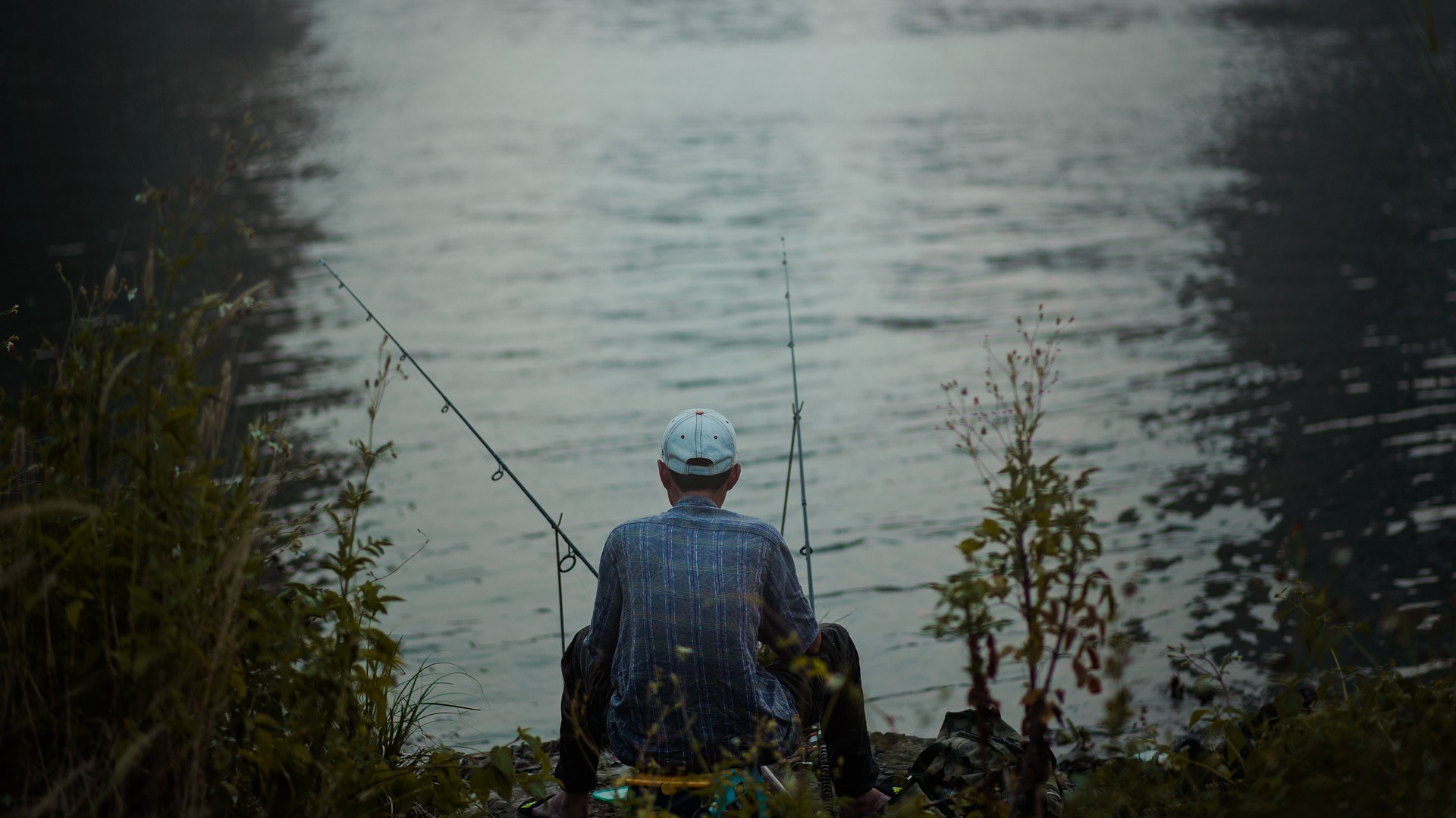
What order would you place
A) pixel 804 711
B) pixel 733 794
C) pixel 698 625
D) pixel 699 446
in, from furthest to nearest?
pixel 804 711 < pixel 699 446 < pixel 698 625 < pixel 733 794

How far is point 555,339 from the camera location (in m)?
12.8

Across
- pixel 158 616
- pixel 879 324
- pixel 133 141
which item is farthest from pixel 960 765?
pixel 133 141

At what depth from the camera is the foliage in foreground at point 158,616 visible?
2.65 metres

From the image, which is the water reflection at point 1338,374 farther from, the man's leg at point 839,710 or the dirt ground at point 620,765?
the dirt ground at point 620,765

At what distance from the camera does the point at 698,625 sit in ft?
11.1

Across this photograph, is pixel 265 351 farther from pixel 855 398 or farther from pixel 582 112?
pixel 582 112

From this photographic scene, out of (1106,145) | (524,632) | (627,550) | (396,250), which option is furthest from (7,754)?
(1106,145)

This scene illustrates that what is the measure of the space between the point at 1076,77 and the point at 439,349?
67.8 feet

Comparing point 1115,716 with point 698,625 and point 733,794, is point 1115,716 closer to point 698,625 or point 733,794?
point 733,794

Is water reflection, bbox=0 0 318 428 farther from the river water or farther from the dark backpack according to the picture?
the dark backpack

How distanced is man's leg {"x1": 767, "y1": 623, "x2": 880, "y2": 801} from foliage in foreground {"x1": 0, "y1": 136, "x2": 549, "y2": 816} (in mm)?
1157

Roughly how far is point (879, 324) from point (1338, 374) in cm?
420

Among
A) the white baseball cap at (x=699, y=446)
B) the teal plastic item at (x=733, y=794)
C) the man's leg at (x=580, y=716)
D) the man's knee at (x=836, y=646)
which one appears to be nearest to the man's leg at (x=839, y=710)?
the man's knee at (x=836, y=646)

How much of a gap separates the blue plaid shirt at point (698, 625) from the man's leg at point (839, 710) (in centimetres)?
20
